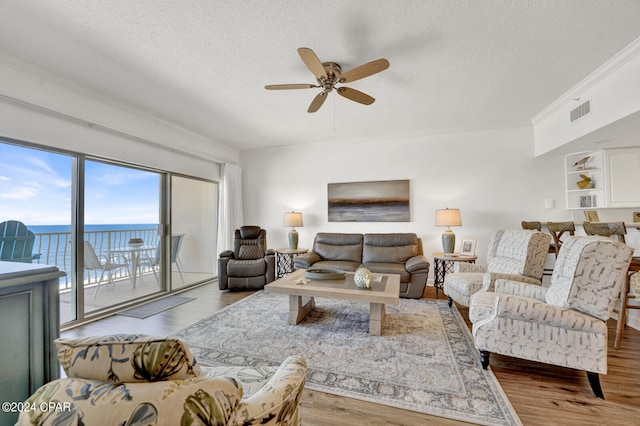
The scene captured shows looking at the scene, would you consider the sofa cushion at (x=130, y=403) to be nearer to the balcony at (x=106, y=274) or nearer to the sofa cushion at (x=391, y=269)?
the balcony at (x=106, y=274)

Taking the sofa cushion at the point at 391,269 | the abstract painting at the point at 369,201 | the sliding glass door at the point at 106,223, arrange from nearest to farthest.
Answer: the sliding glass door at the point at 106,223 < the sofa cushion at the point at 391,269 < the abstract painting at the point at 369,201

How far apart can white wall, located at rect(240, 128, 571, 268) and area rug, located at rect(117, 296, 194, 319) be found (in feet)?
6.64

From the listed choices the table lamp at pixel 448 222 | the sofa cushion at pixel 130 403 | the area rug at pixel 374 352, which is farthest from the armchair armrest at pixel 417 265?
the sofa cushion at pixel 130 403

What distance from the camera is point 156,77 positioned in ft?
8.62

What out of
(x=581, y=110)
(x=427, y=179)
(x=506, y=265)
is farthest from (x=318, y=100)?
(x=581, y=110)

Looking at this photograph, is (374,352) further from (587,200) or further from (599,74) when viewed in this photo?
(587,200)

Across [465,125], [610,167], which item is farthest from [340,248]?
[610,167]

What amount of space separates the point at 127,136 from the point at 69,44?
138 centimetres

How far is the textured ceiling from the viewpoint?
5.84 feet

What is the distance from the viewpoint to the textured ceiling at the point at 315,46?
1.78 m

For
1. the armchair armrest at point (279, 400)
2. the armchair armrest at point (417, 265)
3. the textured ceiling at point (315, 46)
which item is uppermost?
the textured ceiling at point (315, 46)

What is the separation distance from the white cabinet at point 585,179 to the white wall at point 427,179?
13cm

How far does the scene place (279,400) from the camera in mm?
820

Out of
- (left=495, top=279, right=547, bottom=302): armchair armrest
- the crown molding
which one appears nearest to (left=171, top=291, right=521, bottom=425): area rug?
(left=495, top=279, right=547, bottom=302): armchair armrest
